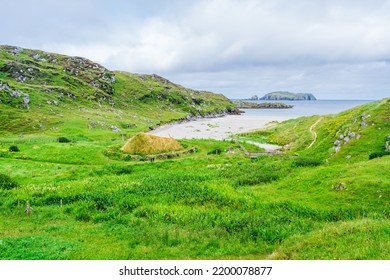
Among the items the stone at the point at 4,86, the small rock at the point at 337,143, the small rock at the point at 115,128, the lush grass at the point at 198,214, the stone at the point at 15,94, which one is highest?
the stone at the point at 4,86

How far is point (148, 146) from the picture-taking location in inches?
2707

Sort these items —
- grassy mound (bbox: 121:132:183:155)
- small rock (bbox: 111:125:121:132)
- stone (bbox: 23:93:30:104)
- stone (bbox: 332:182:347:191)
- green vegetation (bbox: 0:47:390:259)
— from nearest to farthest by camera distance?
green vegetation (bbox: 0:47:390:259) → stone (bbox: 332:182:347:191) → grassy mound (bbox: 121:132:183:155) → small rock (bbox: 111:125:121:132) → stone (bbox: 23:93:30:104)

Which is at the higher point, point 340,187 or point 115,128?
point 115,128

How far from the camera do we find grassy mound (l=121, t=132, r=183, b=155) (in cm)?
6812

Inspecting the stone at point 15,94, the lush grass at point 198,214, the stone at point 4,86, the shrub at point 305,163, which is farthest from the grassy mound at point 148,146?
the stone at point 4,86

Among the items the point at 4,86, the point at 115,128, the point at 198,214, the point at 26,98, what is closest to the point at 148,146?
the point at 198,214

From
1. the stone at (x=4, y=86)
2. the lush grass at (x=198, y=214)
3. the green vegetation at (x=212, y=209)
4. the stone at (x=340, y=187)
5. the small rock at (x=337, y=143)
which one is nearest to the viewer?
the green vegetation at (x=212, y=209)

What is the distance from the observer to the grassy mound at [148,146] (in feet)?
224

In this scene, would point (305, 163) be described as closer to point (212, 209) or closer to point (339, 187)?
point (339, 187)

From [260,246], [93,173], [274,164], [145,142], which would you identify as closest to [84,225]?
[260,246]

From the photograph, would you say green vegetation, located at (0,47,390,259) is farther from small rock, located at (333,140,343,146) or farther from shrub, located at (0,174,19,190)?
small rock, located at (333,140,343,146)

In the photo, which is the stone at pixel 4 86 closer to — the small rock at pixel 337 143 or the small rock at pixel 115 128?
the small rock at pixel 115 128

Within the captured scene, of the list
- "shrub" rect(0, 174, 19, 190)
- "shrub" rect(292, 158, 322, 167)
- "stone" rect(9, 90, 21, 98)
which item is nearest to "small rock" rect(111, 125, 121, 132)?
"stone" rect(9, 90, 21, 98)
